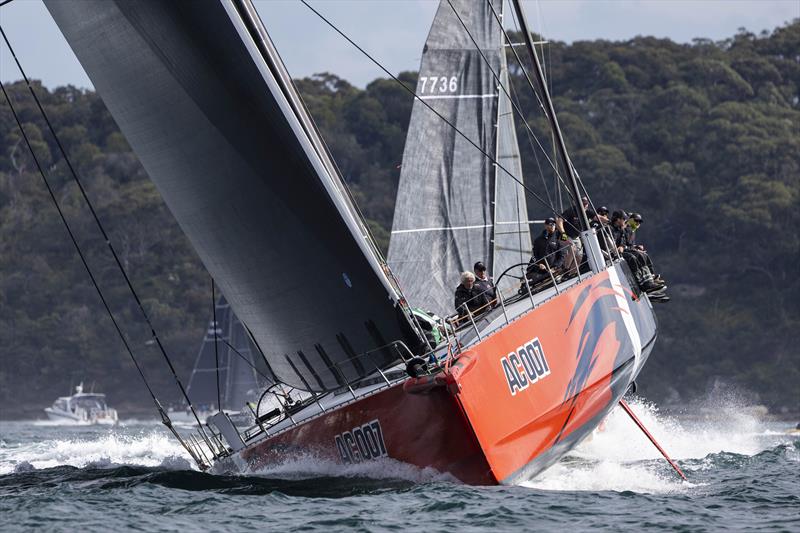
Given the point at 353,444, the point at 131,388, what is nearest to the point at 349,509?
the point at 353,444

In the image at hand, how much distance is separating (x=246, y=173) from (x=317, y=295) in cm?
103

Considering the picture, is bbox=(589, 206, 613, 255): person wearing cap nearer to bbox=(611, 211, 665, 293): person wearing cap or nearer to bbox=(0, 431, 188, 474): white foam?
bbox=(611, 211, 665, 293): person wearing cap

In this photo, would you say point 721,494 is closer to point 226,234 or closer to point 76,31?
point 226,234

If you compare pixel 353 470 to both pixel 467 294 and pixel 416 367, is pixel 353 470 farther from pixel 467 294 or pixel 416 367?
pixel 467 294

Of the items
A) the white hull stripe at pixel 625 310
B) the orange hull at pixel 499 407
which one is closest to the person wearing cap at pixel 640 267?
the white hull stripe at pixel 625 310

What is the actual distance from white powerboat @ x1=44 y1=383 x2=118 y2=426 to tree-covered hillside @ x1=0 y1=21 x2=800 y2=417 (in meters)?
5.69

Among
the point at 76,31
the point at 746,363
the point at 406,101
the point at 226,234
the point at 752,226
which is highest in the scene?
the point at 406,101

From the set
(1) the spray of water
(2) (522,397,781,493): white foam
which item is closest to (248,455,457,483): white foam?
(1) the spray of water

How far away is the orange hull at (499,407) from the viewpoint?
888 centimetres

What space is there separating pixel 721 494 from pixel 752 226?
1607 inches

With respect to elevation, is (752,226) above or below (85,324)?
below

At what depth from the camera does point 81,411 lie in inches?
1860

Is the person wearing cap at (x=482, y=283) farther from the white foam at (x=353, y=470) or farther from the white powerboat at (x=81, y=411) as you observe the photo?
the white powerboat at (x=81, y=411)

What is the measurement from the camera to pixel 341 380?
10.0 metres
